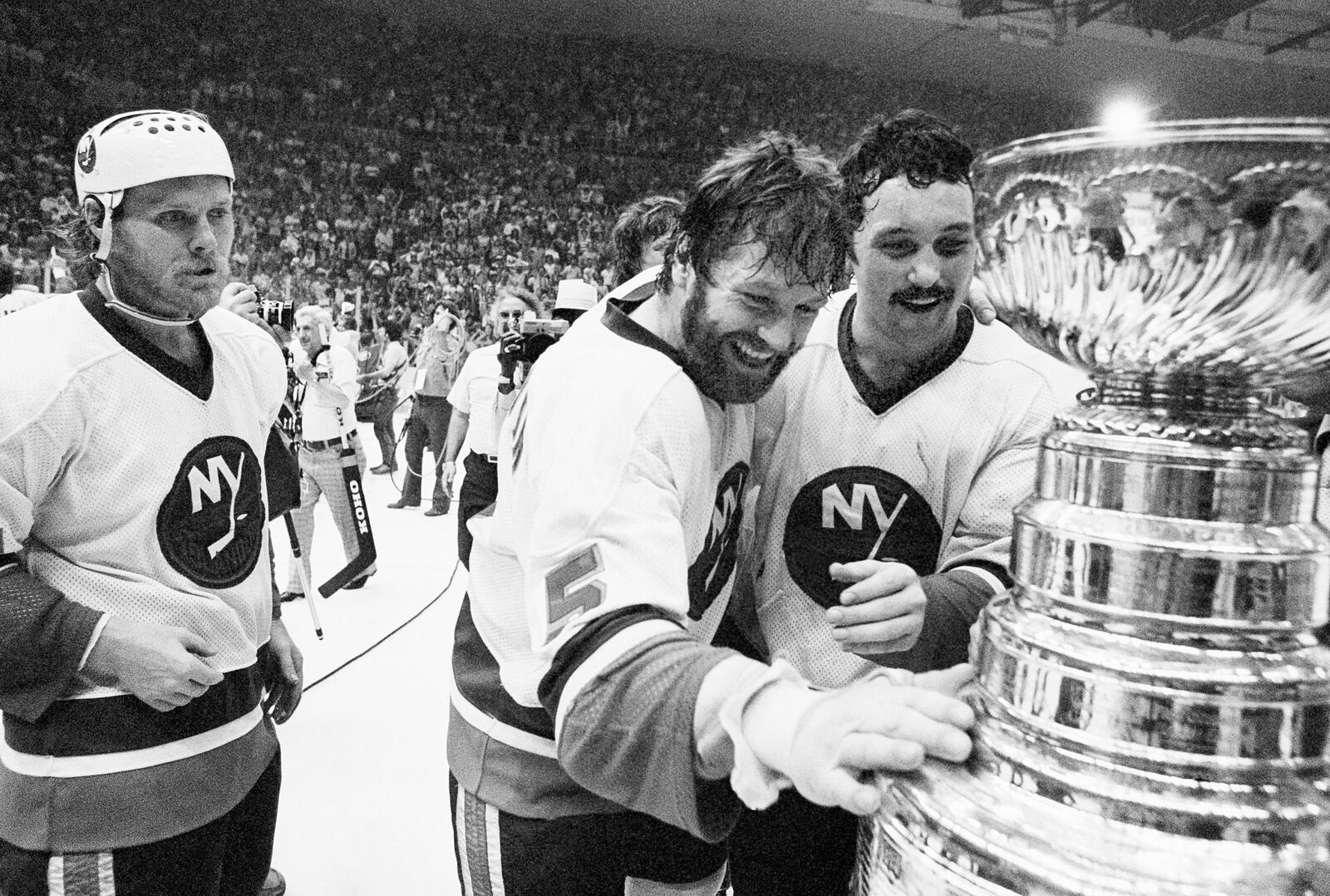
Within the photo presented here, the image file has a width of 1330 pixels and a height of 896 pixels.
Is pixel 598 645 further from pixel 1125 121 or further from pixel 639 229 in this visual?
pixel 639 229

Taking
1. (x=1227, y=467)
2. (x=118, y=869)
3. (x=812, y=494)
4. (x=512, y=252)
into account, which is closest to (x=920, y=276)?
(x=812, y=494)

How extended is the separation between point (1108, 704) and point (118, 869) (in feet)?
3.67

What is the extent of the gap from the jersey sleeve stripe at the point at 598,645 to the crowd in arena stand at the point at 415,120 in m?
11.1

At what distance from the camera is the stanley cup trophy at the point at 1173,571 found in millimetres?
290

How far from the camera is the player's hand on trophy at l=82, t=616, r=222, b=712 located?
3.26 feet

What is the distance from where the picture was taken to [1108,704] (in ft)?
1.02

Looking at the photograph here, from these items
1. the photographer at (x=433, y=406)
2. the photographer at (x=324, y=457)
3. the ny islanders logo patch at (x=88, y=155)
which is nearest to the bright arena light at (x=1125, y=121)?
the ny islanders logo patch at (x=88, y=155)

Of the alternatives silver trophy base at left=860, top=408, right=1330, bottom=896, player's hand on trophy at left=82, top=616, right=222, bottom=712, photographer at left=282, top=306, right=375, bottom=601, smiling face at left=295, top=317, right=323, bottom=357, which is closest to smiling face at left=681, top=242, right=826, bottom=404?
silver trophy base at left=860, top=408, right=1330, bottom=896

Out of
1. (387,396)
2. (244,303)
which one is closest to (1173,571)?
(244,303)

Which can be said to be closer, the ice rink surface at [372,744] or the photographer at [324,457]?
the ice rink surface at [372,744]

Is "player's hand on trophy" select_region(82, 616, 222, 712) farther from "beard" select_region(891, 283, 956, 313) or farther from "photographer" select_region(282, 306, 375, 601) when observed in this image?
"photographer" select_region(282, 306, 375, 601)

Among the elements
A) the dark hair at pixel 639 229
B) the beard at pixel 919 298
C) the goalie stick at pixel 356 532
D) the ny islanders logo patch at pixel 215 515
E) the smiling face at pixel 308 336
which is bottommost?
the goalie stick at pixel 356 532

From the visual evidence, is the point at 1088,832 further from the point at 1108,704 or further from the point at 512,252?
the point at 512,252

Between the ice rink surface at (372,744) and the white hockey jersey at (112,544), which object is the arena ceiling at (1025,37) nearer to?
the ice rink surface at (372,744)
